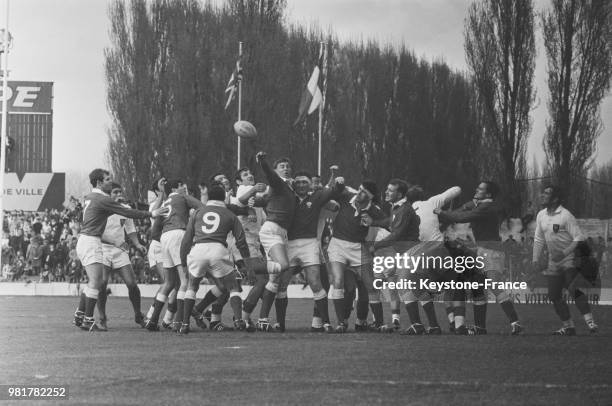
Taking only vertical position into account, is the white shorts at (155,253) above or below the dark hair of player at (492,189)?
below

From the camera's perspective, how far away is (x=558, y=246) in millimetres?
14359

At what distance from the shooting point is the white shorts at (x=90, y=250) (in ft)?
48.4

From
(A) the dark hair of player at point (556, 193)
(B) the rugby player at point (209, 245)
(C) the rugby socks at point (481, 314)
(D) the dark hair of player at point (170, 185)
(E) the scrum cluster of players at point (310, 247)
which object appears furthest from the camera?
(D) the dark hair of player at point (170, 185)

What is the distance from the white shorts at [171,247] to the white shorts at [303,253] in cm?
159

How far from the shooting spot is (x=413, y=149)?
49.7 meters

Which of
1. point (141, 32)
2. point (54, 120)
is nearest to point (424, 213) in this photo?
point (141, 32)

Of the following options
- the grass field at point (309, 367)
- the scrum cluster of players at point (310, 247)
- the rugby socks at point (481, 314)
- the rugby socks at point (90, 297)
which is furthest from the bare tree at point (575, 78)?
the rugby socks at point (90, 297)

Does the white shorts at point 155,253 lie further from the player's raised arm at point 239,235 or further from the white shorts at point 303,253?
the white shorts at point 303,253

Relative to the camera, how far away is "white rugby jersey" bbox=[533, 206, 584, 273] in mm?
14273

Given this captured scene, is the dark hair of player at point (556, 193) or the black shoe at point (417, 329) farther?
the dark hair of player at point (556, 193)

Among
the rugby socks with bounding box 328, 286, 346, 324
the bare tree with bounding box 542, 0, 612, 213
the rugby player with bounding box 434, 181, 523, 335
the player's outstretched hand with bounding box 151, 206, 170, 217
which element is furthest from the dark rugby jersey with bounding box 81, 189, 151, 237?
the bare tree with bounding box 542, 0, 612, 213

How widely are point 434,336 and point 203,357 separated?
398 centimetres

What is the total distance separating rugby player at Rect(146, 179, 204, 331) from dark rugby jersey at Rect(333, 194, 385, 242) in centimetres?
196

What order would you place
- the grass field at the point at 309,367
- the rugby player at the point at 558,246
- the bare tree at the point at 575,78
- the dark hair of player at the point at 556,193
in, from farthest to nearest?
1. the bare tree at the point at 575,78
2. the dark hair of player at the point at 556,193
3. the rugby player at the point at 558,246
4. the grass field at the point at 309,367
